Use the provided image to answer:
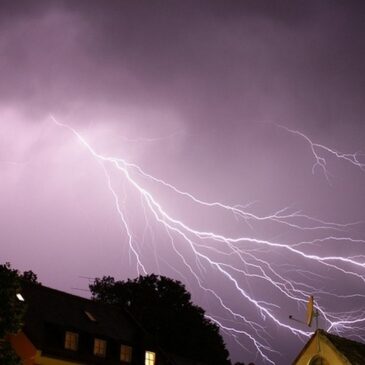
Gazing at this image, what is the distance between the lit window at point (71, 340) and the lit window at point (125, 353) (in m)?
4.41

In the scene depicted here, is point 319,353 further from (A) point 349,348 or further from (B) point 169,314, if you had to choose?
(B) point 169,314

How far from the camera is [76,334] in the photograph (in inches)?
1581

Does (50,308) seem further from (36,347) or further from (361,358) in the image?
(361,358)

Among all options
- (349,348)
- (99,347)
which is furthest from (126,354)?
(349,348)

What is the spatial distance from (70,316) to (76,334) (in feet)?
6.85

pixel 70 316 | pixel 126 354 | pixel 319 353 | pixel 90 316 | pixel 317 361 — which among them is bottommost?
pixel 126 354

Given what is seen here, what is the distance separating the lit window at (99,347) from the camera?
41.1 m

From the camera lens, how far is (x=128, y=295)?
69.5m

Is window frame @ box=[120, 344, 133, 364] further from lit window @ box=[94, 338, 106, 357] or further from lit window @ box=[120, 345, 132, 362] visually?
lit window @ box=[94, 338, 106, 357]

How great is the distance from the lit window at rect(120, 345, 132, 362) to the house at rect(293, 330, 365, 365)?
21120 millimetres

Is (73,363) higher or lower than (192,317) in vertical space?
lower

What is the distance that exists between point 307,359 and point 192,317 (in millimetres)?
44234

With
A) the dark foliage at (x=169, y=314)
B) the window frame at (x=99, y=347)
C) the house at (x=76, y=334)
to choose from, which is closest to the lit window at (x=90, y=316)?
the house at (x=76, y=334)

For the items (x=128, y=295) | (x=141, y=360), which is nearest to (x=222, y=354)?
(x=128, y=295)
